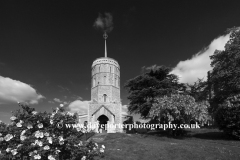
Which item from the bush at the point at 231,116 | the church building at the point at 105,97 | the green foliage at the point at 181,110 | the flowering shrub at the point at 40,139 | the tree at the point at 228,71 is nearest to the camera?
the flowering shrub at the point at 40,139

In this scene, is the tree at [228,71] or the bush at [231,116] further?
the tree at [228,71]

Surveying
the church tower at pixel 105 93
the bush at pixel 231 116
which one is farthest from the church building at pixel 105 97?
the bush at pixel 231 116

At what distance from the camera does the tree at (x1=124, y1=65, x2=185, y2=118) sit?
1959cm

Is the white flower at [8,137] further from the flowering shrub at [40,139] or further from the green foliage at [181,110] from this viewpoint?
the green foliage at [181,110]

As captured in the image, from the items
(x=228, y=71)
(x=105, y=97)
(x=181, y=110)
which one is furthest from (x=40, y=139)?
(x=105, y=97)

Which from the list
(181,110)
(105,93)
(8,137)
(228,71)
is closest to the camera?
(8,137)

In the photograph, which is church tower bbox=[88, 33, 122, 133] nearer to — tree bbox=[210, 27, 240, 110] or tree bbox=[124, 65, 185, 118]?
tree bbox=[124, 65, 185, 118]

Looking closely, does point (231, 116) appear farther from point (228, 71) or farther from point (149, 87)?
point (149, 87)

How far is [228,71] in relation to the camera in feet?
51.8

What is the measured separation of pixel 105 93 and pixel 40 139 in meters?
30.5

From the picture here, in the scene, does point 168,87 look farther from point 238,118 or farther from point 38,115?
point 38,115

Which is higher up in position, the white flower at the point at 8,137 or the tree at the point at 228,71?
the tree at the point at 228,71

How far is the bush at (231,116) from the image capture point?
471 inches

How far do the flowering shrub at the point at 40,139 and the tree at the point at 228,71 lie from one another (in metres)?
16.4
